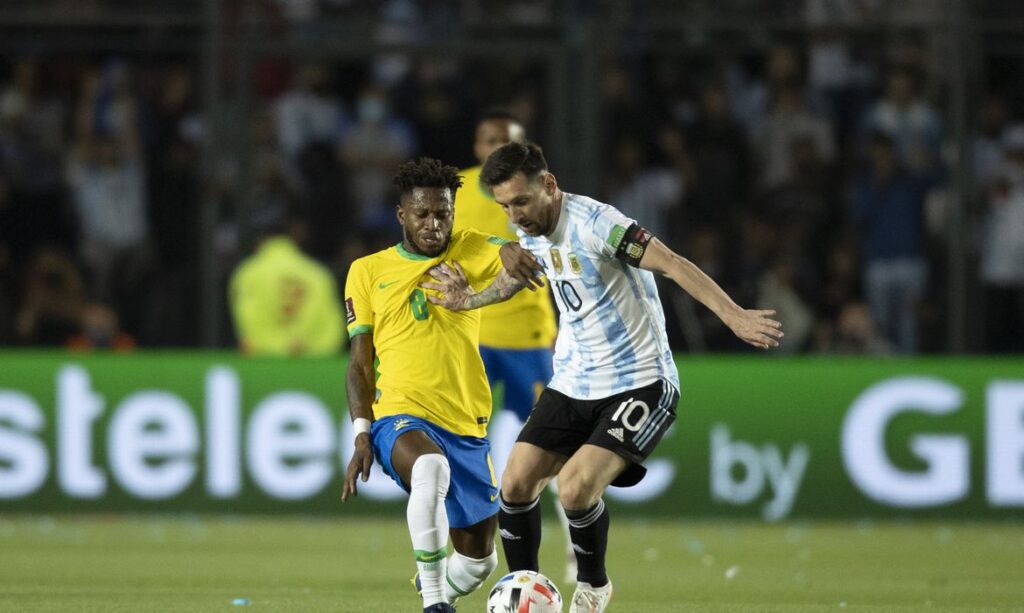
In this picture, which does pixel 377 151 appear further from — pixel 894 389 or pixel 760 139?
pixel 894 389

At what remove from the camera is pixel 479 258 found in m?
7.33

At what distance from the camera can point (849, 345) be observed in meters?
14.1

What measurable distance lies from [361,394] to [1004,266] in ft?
27.8

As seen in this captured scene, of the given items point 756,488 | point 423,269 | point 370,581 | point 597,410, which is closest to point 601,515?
point 597,410

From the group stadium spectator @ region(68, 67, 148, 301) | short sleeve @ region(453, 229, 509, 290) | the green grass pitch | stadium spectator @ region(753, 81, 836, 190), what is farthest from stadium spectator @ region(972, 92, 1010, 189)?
short sleeve @ region(453, 229, 509, 290)

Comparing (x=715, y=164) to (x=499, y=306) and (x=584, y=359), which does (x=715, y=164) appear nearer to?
(x=499, y=306)

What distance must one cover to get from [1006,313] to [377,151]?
17.7 ft

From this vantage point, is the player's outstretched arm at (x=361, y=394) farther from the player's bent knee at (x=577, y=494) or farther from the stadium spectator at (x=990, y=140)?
the stadium spectator at (x=990, y=140)

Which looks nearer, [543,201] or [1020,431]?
[543,201]

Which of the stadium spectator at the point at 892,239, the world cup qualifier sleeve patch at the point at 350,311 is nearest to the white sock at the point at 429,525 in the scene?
the world cup qualifier sleeve patch at the point at 350,311

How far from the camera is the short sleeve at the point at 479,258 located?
7273 millimetres

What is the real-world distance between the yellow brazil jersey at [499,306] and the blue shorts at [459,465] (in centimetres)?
175

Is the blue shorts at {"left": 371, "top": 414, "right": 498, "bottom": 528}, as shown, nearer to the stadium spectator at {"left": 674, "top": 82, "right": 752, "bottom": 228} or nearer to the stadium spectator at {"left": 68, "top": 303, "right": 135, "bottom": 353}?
the stadium spectator at {"left": 68, "top": 303, "right": 135, "bottom": 353}

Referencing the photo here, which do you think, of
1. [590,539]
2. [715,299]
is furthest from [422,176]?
[590,539]
